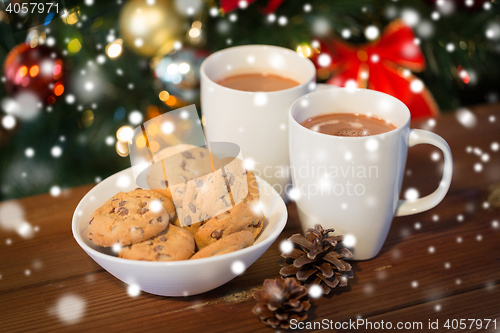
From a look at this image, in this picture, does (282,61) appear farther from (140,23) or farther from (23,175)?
(23,175)

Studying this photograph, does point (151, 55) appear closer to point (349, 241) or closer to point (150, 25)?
point (150, 25)

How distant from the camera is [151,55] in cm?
95

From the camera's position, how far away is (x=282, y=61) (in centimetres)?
93

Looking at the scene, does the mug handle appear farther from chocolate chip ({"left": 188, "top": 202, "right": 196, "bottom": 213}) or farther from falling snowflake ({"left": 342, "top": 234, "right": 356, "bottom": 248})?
chocolate chip ({"left": 188, "top": 202, "right": 196, "bottom": 213})

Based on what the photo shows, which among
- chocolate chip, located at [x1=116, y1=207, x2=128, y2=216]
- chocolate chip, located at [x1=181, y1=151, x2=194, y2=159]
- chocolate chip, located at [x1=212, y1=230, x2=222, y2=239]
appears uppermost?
chocolate chip, located at [x1=181, y1=151, x2=194, y2=159]

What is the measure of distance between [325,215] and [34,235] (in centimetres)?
54

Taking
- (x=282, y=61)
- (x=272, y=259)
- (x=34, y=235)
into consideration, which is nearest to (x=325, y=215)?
(x=272, y=259)

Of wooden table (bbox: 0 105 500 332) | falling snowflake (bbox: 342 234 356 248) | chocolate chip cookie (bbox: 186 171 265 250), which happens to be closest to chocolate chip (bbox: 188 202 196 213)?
chocolate chip cookie (bbox: 186 171 265 250)

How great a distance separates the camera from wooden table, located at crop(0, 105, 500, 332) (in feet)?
2.05

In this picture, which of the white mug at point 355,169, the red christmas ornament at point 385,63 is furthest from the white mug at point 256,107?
the red christmas ornament at point 385,63

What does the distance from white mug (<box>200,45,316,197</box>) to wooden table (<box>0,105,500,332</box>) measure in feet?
0.41

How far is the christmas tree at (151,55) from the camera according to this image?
2.92ft

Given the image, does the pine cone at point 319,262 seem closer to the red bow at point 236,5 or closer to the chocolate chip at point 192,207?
the chocolate chip at point 192,207

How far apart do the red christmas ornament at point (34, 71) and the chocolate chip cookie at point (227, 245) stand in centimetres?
56
